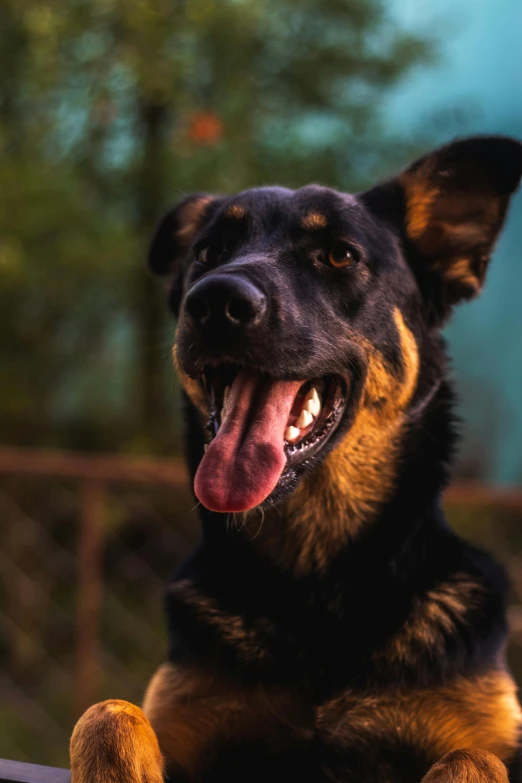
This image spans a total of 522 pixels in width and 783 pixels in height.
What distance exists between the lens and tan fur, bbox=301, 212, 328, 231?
2.21 meters

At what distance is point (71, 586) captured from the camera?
8.59 m

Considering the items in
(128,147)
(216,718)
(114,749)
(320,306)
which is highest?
(320,306)

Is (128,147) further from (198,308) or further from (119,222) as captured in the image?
(198,308)

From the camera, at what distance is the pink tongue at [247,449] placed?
1.84 m

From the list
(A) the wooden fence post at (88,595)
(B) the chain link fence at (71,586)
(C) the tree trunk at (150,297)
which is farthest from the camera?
(C) the tree trunk at (150,297)

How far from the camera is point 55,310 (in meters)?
8.06

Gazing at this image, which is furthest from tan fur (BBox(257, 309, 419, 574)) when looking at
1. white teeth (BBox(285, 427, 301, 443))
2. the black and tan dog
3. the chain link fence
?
the chain link fence

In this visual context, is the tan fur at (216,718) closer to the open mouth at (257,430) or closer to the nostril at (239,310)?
the open mouth at (257,430)

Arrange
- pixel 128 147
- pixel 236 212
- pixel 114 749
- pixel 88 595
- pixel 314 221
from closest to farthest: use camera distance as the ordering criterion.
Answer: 1. pixel 114 749
2. pixel 314 221
3. pixel 236 212
4. pixel 88 595
5. pixel 128 147

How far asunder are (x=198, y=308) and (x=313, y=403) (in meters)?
0.40

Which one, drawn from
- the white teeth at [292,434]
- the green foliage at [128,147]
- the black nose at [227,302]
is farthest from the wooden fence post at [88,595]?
the black nose at [227,302]

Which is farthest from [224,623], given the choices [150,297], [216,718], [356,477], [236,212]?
[150,297]

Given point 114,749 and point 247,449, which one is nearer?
point 114,749

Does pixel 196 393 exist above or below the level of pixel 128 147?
above
